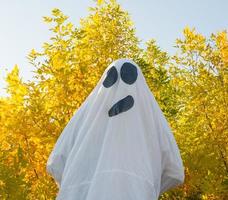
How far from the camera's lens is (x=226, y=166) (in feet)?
28.0

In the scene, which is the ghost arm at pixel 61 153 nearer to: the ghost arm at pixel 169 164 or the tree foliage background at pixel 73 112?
the ghost arm at pixel 169 164

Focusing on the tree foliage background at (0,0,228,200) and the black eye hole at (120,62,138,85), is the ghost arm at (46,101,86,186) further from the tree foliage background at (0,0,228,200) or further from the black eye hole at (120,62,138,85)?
the tree foliage background at (0,0,228,200)

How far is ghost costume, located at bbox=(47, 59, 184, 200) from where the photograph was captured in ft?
6.29

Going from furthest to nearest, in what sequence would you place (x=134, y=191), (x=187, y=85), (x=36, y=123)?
(x=187, y=85)
(x=36, y=123)
(x=134, y=191)

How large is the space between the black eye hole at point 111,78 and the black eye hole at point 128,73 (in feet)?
0.13

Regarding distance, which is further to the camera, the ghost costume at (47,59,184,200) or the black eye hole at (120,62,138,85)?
the black eye hole at (120,62,138,85)

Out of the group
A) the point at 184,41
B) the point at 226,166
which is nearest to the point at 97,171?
the point at 226,166

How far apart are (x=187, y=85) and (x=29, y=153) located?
3.76m

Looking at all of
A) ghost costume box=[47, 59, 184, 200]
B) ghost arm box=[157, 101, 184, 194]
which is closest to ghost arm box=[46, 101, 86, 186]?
ghost costume box=[47, 59, 184, 200]

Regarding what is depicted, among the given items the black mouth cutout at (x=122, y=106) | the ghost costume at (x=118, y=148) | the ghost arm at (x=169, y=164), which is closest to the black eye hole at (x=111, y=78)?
the ghost costume at (x=118, y=148)

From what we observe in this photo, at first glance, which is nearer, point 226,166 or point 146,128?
point 146,128

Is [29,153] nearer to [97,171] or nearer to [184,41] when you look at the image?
[184,41]

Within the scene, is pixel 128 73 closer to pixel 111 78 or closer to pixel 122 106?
pixel 111 78

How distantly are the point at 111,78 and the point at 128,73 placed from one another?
10 cm
